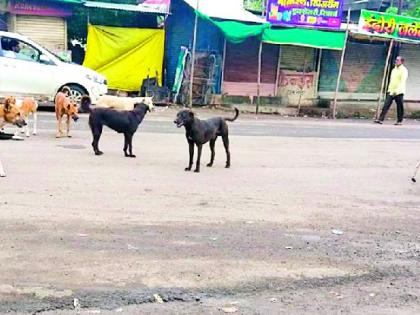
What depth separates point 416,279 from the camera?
195 inches

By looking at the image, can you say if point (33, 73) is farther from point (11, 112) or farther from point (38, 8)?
point (11, 112)

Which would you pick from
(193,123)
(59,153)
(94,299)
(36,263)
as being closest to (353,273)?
(94,299)

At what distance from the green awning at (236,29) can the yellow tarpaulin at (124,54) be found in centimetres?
268

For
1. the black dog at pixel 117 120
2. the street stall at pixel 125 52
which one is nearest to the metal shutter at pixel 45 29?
the street stall at pixel 125 52

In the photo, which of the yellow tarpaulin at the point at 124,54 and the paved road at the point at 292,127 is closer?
the paved road at the point at 292,127

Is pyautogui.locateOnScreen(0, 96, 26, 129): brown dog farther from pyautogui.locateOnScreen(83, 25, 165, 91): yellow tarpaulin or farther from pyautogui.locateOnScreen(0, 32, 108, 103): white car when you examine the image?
pyautogui.locateOnScreen(83, 25, 165, 91): yellow tarpaulin

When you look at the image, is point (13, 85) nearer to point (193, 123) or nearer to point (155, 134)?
point (155, 134)

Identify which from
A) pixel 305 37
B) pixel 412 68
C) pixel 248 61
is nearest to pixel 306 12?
pixel 305 37

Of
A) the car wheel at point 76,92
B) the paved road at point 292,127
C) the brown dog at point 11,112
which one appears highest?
the brown dog at point 11,112

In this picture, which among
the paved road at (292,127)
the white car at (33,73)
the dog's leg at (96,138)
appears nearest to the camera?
the dog's leg at (96,138)

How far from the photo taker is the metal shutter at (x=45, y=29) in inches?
736

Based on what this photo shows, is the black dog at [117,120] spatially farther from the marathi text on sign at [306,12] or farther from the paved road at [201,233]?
the marathi text on sign at [306,12]

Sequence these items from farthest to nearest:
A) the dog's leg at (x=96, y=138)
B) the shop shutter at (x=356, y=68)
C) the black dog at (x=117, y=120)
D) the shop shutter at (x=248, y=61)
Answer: the shop shutter at (x=356, y=68)
the shop shutter at (x=248, y=61)
the dog's leg at (x=96, y=138)
the black dog at (x=117, y=120)

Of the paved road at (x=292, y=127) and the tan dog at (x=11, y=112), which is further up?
the tan dog at (x=11, y=112)
